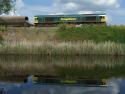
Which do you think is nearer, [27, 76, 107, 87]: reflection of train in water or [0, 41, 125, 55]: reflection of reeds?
[27, 76, 107, 87]: reflection of train in water

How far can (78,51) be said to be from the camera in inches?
1971

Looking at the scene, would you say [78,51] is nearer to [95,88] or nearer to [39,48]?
[39,48]

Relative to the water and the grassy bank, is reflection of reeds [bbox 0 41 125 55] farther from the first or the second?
the water

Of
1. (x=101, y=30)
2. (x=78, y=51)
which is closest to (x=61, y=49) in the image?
(x=78, y=51)

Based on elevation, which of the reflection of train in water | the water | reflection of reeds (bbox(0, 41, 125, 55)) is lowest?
the water

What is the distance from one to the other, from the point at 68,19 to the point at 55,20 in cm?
244

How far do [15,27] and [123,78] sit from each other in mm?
38395

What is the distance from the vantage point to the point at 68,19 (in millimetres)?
69938

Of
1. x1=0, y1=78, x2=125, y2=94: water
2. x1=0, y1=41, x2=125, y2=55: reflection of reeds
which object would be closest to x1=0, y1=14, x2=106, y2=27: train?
x1=0, y1=41, x2=125, y2=55: reflection of reeds

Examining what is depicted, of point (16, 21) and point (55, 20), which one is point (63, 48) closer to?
point (55, 20)

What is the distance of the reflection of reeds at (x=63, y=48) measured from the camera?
49844 mm

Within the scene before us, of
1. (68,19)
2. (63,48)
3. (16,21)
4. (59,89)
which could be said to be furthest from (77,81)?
(68,19)

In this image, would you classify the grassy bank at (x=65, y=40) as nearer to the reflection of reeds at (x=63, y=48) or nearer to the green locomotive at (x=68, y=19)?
the reflection of reeds at (x=63, y=48)

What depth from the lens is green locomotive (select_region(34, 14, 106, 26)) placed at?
68.1 m
